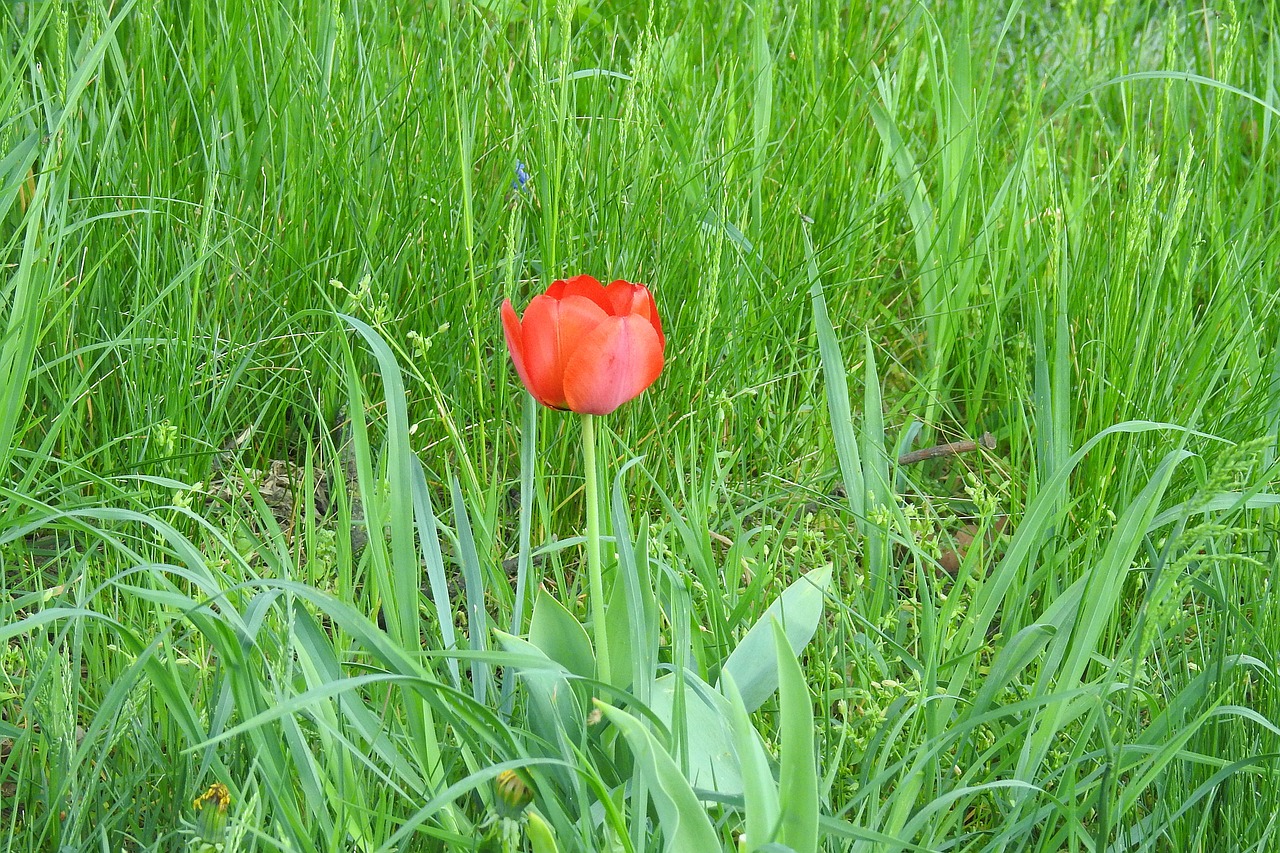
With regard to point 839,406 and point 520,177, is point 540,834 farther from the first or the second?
point 520,177

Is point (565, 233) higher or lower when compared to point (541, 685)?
higher

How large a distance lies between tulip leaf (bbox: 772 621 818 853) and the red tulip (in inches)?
9.8

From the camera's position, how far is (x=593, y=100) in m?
1.87

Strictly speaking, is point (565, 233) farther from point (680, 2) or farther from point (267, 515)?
point (680, 2)

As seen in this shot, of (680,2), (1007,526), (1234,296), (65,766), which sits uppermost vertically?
(680,2)

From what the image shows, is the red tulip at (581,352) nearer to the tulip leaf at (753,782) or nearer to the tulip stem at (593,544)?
the tulip stem at (593,544)

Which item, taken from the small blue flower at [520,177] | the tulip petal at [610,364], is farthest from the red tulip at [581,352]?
the small blue flower at [520,177]

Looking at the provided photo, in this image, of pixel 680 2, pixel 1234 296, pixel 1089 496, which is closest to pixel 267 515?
pixel 1089 496

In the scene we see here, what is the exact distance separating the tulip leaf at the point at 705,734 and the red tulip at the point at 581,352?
27cm

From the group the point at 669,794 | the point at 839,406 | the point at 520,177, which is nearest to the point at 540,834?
the point at 669,794

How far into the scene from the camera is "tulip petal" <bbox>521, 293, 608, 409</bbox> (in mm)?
996

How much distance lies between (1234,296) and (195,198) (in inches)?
62.2

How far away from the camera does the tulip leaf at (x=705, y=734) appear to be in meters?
1.07

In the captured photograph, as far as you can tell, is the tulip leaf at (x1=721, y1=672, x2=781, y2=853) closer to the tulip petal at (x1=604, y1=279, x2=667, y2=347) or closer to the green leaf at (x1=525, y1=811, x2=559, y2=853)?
the green leaf at (x1=525, y1=811, x2=559, y2=853)
